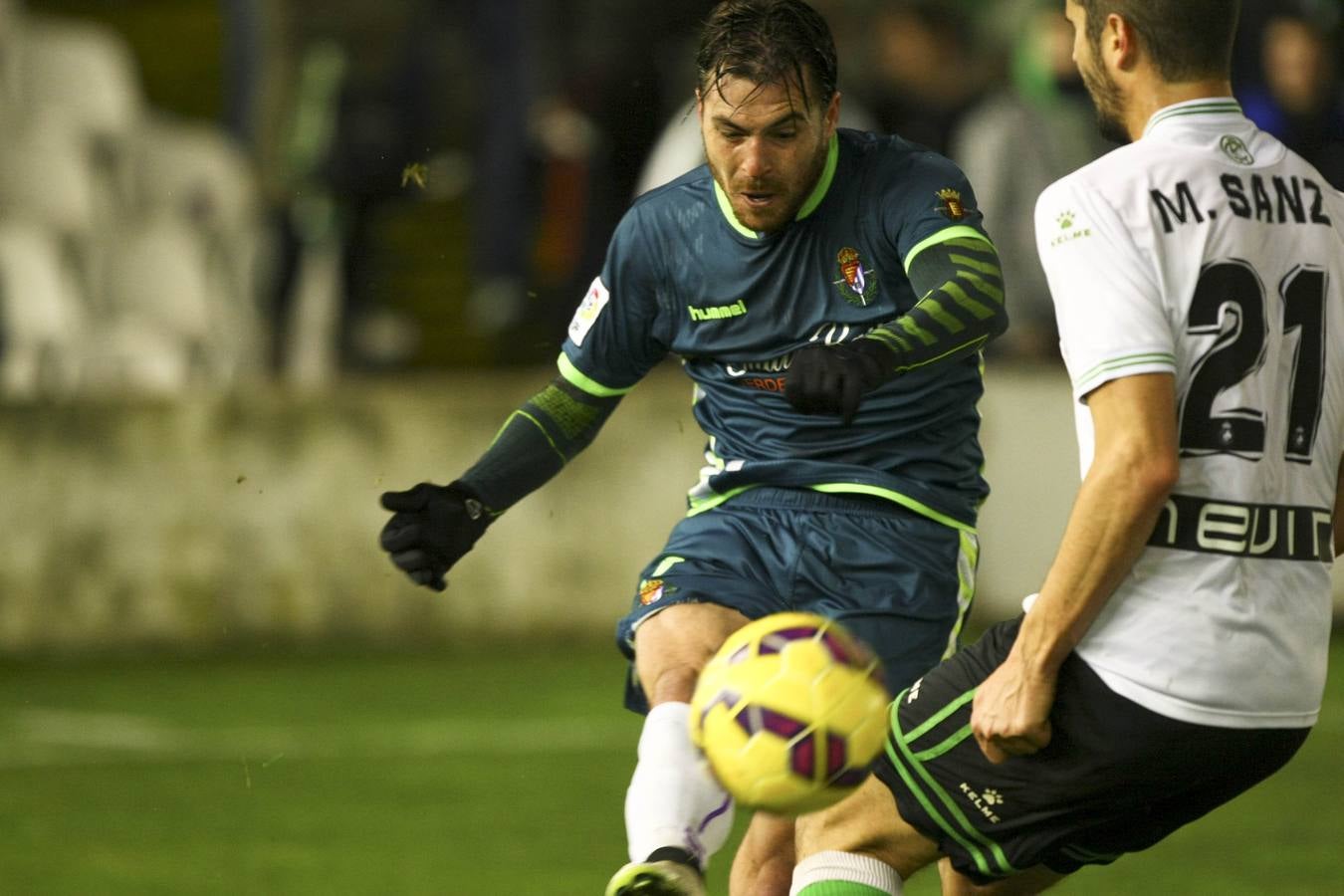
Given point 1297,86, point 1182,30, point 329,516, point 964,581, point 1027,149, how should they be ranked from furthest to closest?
point 329,516, point 1297,86, point 1027,149, point 964,581, point 1182,30

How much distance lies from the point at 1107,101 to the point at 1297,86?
21.4 ft

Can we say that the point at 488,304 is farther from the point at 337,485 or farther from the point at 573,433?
the point at 573,433

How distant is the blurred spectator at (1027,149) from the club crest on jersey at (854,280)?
11.8ft

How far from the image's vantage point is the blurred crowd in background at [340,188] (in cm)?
1175

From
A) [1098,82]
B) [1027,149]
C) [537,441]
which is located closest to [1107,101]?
[1098,82]

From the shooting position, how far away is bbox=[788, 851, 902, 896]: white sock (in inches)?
168

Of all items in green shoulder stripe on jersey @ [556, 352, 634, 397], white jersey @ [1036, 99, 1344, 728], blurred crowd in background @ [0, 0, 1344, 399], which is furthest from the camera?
blurred crowd in background @ [0, 0, 1344, 399]

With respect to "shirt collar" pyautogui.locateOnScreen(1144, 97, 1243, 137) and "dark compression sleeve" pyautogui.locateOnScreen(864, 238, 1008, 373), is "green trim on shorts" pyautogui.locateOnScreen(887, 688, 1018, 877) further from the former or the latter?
"shirt collar" pyautogui.locateOnScreen(1144, 97, 1243, 137)

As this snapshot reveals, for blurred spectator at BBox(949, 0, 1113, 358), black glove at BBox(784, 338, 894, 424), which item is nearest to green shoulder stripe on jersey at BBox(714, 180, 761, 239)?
black glove at BBox(784, 338, 894, 424)

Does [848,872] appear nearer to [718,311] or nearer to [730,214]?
[718,311]

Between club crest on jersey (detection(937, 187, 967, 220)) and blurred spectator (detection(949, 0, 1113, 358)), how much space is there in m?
3.63

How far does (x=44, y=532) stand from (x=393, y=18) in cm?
684

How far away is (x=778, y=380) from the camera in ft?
15.9

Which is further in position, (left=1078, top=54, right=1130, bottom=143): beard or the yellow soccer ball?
the yellow soccer ball
